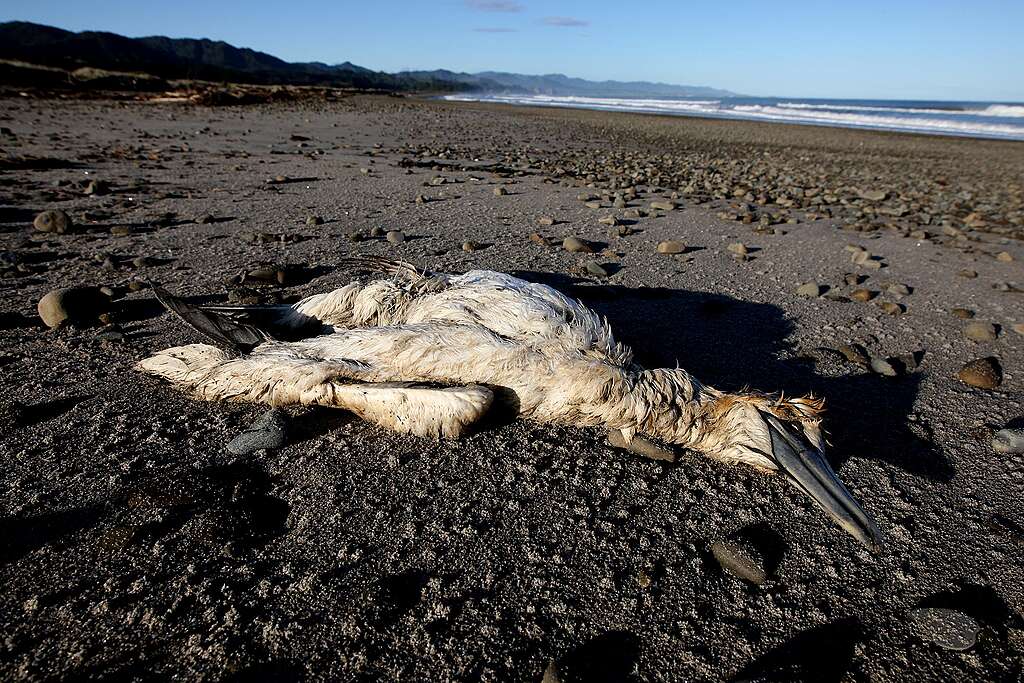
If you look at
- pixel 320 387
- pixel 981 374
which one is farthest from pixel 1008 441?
pixel 320 387

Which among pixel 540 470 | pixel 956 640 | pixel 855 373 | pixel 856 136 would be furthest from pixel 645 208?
pixel 856 136

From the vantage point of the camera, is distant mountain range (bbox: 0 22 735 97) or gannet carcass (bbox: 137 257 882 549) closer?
gannet carcass (bbox: 137 257 882 549)

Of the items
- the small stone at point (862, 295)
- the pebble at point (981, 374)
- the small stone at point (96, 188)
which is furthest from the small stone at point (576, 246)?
the small stone at point (96, 188)

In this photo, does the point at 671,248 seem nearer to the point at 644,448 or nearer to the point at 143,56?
the point at 644,448

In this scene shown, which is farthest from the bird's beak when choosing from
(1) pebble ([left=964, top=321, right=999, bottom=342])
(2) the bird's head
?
(1) pebble ([left=964, top=321, right=999, bottom=342])

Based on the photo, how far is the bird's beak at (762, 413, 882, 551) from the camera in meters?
2.53

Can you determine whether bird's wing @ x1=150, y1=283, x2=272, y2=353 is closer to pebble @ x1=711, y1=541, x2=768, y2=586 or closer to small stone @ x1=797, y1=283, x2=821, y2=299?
pebble @ x1=711, y1=541, x2=768, y2=586

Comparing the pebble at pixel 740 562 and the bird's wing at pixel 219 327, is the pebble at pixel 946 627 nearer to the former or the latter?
the pebble at pixel 740 562

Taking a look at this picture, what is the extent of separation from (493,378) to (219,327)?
6.08ft

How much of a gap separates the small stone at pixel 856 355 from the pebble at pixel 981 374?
606 mm

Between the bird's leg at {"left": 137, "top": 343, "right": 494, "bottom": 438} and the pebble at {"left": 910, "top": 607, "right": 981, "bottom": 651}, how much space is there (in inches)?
81.6

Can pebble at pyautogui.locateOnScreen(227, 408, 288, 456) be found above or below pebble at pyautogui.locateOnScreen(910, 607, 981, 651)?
above

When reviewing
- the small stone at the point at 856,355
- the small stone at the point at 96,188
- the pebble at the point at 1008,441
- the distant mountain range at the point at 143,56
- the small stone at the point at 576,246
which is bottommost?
the pebble at the point at 1008,441

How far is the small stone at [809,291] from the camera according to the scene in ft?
18.7
